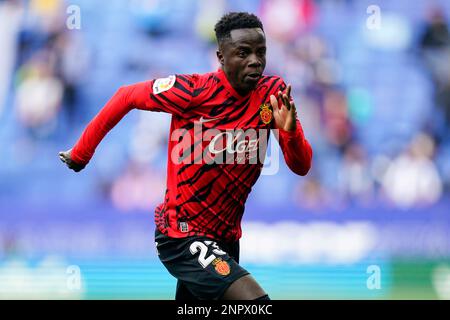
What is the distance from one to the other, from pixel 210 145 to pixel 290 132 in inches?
17.7

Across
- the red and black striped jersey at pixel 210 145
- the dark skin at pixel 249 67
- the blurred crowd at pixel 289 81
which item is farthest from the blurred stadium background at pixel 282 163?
the dark skin at pixel 249 67

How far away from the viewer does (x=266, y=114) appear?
187 inches

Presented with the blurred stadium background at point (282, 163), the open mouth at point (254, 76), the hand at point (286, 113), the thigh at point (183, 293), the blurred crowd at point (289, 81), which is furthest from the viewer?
the blurred crowd at point (289, 81)

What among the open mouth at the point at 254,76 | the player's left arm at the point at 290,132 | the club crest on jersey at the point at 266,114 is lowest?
the player's left arm at the point at 290,132

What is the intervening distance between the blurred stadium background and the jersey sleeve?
275 cm

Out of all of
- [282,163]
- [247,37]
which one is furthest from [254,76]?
[282,163]

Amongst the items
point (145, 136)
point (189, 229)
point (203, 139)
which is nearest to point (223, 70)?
point (203, 139)

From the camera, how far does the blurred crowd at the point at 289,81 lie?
7.66 metres

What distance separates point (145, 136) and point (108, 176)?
48cm

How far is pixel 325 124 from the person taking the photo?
25.4 feet

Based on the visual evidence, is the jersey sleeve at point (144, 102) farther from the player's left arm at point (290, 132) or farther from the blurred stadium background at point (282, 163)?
the blurred stadium background at point (282, 163)

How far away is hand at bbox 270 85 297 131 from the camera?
4.52 metres

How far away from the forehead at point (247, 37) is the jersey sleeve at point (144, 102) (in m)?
0.33

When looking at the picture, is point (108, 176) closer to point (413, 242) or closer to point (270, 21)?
point (270, 21)
